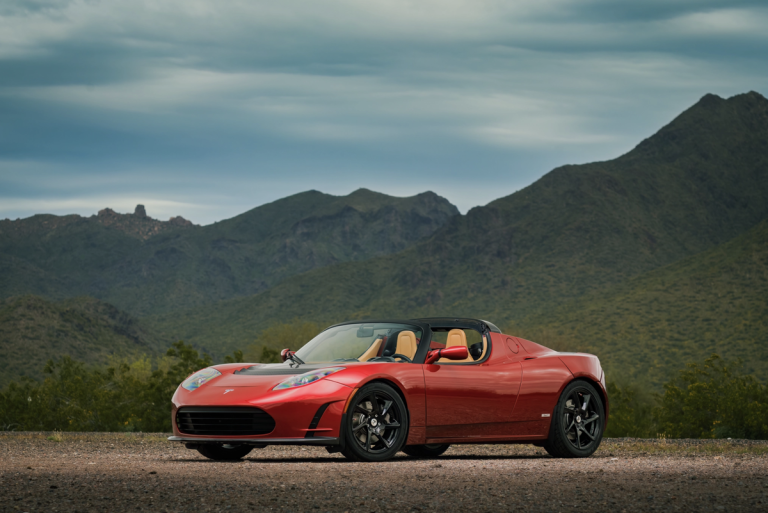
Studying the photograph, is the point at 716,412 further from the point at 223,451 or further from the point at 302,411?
the point at 302,411

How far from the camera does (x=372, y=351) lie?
9.85 metres

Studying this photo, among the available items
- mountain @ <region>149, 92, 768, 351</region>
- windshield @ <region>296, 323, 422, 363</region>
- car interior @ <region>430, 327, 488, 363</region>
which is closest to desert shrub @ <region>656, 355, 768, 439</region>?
car interior @ <region>430, 327, 488, 363</region>

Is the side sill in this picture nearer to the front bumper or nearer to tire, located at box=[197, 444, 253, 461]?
the front bumper

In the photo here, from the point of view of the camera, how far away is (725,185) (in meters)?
129

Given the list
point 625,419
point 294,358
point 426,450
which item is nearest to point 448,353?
point 294,358

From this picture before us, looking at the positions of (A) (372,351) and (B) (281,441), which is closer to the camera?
(B) (281,441)

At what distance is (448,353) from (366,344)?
1.27 m

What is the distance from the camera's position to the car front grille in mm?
8633

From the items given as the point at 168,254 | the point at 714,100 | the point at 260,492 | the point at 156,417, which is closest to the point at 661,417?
the point at 156,417

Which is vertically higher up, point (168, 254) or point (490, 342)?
point (168, 254)

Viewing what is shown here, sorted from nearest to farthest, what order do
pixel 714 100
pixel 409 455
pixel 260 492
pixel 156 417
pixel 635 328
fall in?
pixel 260 492 < pixel 409 455 < pixel 156 417 < pixel 635 328 < pixel 714 100

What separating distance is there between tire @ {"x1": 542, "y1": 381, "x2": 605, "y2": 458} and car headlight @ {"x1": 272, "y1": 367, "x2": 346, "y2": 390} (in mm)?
2843

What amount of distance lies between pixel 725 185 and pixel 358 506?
133277 mm

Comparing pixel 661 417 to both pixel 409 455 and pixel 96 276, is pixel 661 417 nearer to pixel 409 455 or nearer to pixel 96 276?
pixel 409 455
